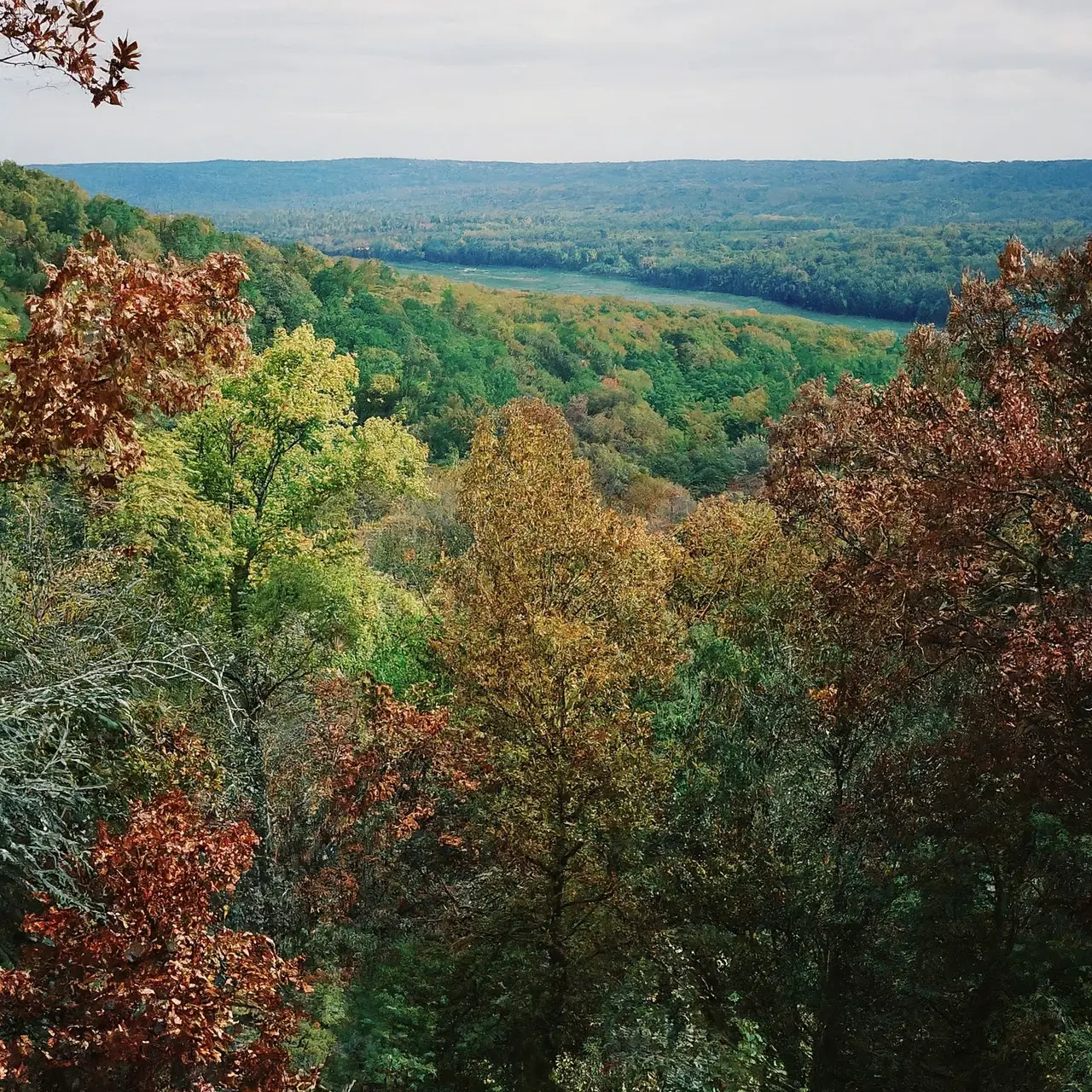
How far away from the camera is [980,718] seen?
8.70 meters

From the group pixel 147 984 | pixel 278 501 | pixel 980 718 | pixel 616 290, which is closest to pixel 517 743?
pixel 980 718

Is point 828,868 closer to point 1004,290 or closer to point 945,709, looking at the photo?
point 945,709

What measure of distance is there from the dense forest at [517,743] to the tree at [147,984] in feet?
0.11

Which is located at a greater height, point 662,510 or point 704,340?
point 704,340

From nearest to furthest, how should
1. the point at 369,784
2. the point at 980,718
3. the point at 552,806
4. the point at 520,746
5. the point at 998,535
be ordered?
the point at 980,718, the point at 998,535, the point at 552,806, the point at 520,746, the point at 369,784

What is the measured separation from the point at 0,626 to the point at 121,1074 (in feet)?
13.0

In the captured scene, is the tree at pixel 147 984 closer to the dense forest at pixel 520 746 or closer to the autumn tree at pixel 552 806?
the dense forest at pixel 520 746

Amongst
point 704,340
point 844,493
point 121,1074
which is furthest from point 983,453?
point 704,340

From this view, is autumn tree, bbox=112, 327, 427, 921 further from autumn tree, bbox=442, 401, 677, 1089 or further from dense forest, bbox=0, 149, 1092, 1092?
autumn tree, bbox=442, 401, 677, 1089

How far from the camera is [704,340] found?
10925cm

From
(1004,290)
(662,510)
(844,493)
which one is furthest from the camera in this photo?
(662,510)

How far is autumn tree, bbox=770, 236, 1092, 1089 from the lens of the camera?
780cm

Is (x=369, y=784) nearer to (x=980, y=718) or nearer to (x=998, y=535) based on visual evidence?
(x=980, y=718)

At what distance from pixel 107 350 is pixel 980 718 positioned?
25.3 ft
